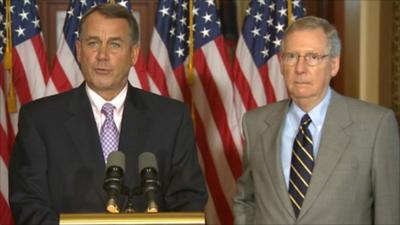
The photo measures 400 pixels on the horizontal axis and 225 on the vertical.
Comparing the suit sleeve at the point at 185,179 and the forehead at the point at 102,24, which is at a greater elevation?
the forehead at the point at 102,24

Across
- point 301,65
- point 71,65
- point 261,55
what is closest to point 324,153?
point 301,65

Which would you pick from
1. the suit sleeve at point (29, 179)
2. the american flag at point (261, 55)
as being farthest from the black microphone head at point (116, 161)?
the american flag at point (261, 55)

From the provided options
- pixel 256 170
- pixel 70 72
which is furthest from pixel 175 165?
pixel 70 72

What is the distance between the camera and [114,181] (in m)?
1.66

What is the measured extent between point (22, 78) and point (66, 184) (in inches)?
77.5

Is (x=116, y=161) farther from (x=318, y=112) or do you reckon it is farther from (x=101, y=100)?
(x=318, y=112)

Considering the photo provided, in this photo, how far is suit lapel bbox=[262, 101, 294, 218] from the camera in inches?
93.3

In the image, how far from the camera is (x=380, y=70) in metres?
4.16

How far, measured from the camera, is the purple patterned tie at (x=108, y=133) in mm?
2418

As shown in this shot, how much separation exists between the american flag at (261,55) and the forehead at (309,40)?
1.97 meters

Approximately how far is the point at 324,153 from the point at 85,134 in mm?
838

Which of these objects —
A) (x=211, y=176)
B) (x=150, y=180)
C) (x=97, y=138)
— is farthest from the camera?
(x=211, y=176)

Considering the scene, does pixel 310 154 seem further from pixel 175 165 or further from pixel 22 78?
pixel 22 78

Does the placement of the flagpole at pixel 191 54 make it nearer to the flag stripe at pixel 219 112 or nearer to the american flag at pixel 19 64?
the flag stripe at pixel 219 112
